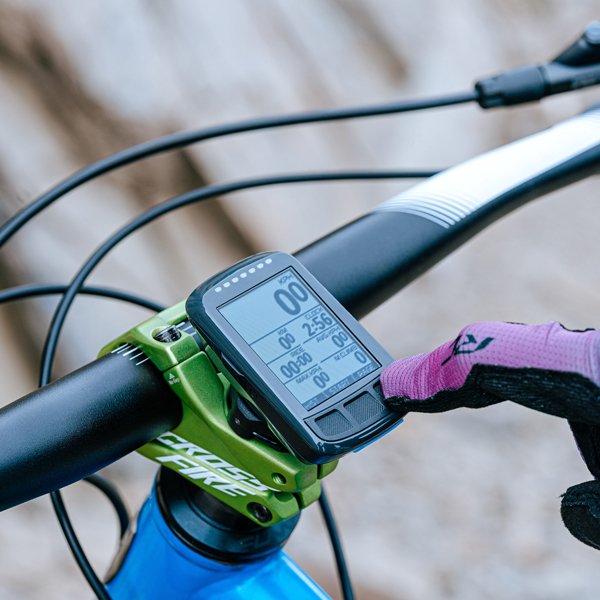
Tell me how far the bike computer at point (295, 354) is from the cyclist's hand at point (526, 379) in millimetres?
25

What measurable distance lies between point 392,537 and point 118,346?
3.92 feet

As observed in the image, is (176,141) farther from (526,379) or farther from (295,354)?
(526,379)

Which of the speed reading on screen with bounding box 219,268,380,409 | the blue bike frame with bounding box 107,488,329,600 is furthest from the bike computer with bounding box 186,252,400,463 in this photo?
the blue bike frame with bounding box 107,488,329,600

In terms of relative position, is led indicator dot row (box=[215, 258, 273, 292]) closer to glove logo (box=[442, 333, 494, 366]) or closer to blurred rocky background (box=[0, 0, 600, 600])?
glove logo (box=[442, 333, 494, 366])

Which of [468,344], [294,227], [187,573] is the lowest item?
[294,227]

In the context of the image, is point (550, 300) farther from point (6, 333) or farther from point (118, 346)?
point (118, 346)

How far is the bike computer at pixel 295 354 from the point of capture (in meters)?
0.43

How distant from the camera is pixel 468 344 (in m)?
0.39

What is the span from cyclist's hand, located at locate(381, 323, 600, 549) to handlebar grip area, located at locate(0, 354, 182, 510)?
140mm

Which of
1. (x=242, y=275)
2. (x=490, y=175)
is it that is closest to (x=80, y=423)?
(x=242, y=275)

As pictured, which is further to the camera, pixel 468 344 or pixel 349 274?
pixel 349 274

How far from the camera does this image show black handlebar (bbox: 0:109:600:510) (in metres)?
0.46

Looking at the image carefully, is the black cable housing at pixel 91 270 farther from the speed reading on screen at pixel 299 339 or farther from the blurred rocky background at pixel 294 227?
the blurred rocky background at pixel 294 227

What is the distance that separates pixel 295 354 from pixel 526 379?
0.44ft
